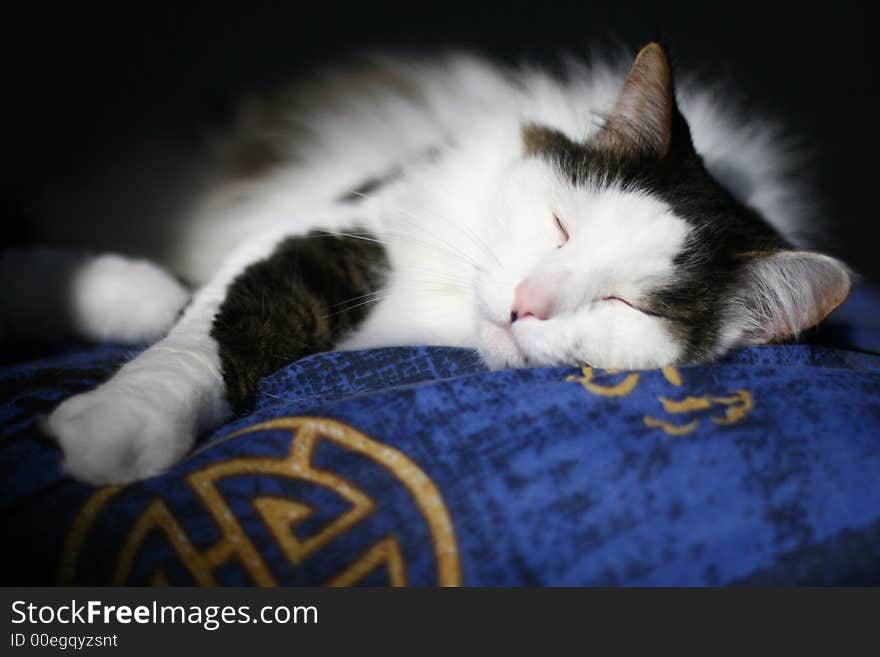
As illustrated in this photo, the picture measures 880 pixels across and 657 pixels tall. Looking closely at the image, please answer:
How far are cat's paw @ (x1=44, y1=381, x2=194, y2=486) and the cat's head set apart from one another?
1.26 ft

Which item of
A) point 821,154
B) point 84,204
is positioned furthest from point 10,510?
point 821,154

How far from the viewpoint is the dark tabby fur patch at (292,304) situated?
2.50 feet

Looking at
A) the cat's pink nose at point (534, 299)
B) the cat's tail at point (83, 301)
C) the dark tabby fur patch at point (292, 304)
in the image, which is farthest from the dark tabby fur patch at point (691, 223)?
the cat's tail at point (83, 301)

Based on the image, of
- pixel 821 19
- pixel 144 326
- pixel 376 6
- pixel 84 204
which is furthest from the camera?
pixel 821 19

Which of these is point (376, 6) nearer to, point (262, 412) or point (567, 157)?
point (567, 157)

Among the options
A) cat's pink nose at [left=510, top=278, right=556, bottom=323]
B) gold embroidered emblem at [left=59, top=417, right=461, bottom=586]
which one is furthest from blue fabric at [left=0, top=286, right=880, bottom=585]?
cat's pink nose at [left=510, top=278, right=556, bottom=323]

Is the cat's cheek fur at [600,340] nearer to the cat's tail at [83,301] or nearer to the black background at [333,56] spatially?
the cat's tail at [83,301]

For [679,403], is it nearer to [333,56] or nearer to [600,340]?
[600,340]

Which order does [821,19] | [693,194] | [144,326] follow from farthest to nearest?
[821,19], [144,326], [693,194]

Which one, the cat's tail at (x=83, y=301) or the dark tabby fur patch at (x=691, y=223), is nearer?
the dark tabby fur patch at (x=691, y=223)

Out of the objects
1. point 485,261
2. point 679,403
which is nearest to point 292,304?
point 485,261

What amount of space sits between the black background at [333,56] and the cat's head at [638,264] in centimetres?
71

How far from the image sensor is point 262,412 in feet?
2.22

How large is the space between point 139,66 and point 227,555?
4.71 feet
